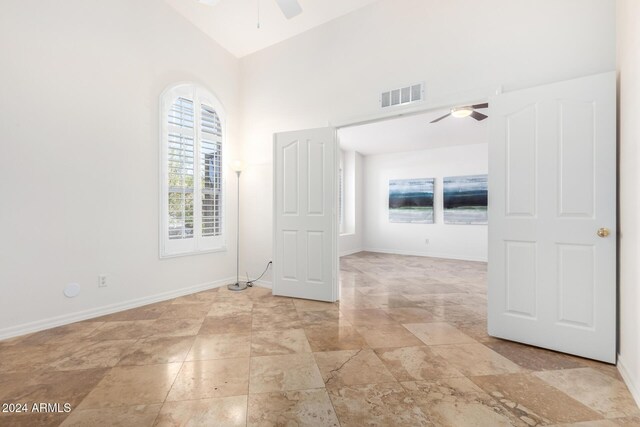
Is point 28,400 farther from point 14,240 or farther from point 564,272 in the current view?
point 564,272

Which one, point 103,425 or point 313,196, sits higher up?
point 313,196

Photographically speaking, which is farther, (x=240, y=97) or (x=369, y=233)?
(x=369, y=233)

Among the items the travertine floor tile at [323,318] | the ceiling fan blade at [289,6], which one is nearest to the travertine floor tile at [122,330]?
the travertine floor tile at [323,318]

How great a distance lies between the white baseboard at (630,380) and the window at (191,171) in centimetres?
444

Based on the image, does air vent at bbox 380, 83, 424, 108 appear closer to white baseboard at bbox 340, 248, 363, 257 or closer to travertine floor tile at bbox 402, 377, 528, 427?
travertine floor tile at bbox 402, 377, 528, 427

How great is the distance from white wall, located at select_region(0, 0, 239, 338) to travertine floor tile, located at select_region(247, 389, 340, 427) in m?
2.55

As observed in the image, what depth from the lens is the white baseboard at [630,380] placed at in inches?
69.2

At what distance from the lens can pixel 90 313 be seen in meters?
3.12

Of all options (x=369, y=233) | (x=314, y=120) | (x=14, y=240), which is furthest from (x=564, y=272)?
(x=369, y=233)

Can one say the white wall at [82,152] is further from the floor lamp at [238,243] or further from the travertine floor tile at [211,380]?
the travertine floor tile at [211,380]

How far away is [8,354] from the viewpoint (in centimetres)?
232

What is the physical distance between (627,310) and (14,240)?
5.02 meters

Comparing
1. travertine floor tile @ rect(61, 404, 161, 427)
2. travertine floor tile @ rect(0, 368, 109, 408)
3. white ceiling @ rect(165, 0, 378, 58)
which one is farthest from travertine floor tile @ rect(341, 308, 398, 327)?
white ceiling @ rect(165, 0, 378, 58)

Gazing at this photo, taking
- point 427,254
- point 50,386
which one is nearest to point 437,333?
point 50,386
